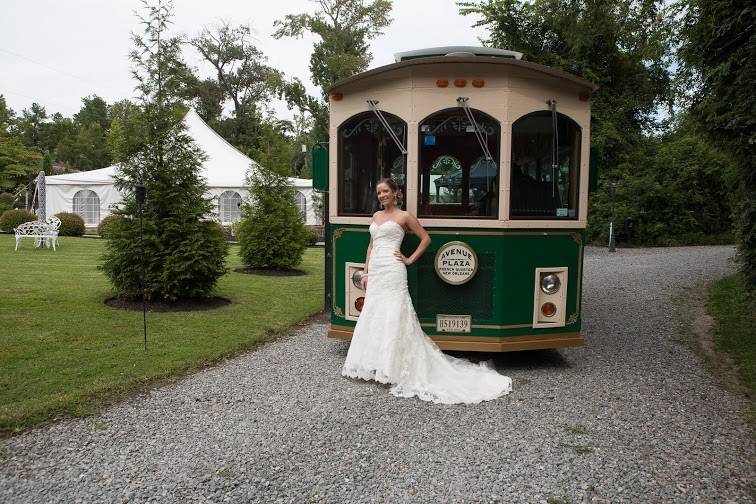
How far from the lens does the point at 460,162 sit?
5387 mm

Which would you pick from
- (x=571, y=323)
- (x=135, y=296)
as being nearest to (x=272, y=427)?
(x=571, y=323)

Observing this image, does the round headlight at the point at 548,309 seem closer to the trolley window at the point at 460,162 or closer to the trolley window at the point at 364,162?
the trolley window at the point at 460,162

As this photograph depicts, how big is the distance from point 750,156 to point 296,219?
9.33 meters

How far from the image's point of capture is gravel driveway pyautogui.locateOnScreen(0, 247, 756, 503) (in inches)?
124

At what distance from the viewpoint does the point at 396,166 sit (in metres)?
5.54

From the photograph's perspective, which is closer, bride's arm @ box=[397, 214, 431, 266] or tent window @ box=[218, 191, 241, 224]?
bride's arm @ box=[397, 214, 431, 266]

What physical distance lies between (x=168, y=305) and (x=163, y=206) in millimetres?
1491

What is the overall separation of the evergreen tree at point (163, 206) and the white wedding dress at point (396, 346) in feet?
13.8

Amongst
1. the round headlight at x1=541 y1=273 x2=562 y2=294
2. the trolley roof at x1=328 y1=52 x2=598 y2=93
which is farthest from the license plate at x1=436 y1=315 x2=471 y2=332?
the trolley roof at x1=328 y1=52 x2=598 y2=93

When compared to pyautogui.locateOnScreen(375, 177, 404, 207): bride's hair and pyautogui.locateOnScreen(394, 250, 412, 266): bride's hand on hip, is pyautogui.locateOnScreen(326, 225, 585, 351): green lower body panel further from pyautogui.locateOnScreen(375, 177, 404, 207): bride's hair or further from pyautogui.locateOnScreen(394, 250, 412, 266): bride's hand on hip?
pyautogui.locateOnScreen(375, 177, 404, 207): bride's hair

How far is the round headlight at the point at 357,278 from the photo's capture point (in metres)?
5.66

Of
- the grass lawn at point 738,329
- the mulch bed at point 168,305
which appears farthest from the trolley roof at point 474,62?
the mulch bed at point 168,305

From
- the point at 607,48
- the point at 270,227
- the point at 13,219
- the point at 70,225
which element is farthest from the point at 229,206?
the point at 607,48

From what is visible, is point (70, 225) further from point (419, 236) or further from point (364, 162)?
point (419, 236)
